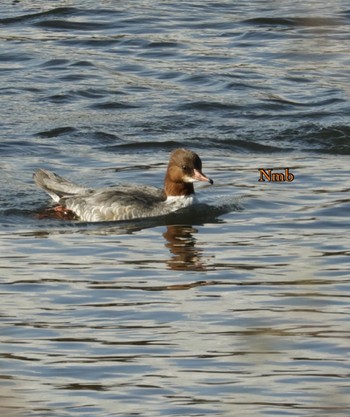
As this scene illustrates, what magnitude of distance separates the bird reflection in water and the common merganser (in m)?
0.52

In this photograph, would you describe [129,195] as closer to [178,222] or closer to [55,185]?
[178,222]

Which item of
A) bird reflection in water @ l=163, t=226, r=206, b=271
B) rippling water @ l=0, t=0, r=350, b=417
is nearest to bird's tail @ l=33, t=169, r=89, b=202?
rippling water @ l=0, t=0, r=350, b=417

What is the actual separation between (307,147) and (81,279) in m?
6.87

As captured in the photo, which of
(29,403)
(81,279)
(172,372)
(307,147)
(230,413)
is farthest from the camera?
(307,147)

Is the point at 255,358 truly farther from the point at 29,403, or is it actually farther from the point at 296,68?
the point at 296,68

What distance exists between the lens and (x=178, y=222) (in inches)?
545

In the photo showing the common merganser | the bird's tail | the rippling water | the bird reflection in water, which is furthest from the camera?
the bird's tail

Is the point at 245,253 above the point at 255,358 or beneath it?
beneath

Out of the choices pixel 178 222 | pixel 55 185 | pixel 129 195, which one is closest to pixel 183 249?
pixel 178 222

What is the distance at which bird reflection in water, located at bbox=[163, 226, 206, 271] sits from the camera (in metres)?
11.6

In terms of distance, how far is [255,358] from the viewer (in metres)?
3.98

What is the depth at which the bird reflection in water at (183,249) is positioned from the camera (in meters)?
→ 11.6

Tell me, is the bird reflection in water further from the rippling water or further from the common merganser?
the common merganser

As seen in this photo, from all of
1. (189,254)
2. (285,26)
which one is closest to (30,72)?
(285,26)
